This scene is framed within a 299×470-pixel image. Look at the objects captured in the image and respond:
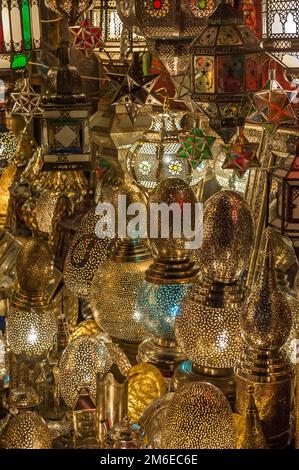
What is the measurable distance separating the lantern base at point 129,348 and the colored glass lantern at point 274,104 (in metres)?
0.62

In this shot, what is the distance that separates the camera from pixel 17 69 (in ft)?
9.10

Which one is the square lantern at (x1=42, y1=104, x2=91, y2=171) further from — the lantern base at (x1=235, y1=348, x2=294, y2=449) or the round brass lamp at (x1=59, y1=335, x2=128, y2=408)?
the lantern base at (x1=235, y1=348, x2=294, y2=449)

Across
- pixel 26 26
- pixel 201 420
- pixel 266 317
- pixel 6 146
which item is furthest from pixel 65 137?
pixel 201 420

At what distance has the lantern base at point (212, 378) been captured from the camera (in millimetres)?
1799

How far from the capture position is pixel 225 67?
1.74 metres

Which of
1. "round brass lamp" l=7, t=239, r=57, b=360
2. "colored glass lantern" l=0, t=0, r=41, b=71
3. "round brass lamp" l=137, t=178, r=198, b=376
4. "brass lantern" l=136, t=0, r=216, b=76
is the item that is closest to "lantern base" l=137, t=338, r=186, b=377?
"round brass lamp" l=137, t=178, r=198, b=376

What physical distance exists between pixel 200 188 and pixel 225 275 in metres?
0.79

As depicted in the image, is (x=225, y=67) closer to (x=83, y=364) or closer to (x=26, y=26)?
(x=83, y=364)

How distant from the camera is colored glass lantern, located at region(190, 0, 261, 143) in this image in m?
1.74

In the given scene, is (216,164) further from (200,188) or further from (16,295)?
(16,295)

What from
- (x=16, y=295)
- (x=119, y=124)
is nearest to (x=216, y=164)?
(x=119, y=124)

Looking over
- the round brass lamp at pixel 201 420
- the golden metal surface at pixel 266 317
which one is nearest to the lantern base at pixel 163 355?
the golden metal surface at pixel 266 317

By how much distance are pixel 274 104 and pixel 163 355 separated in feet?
1.89
